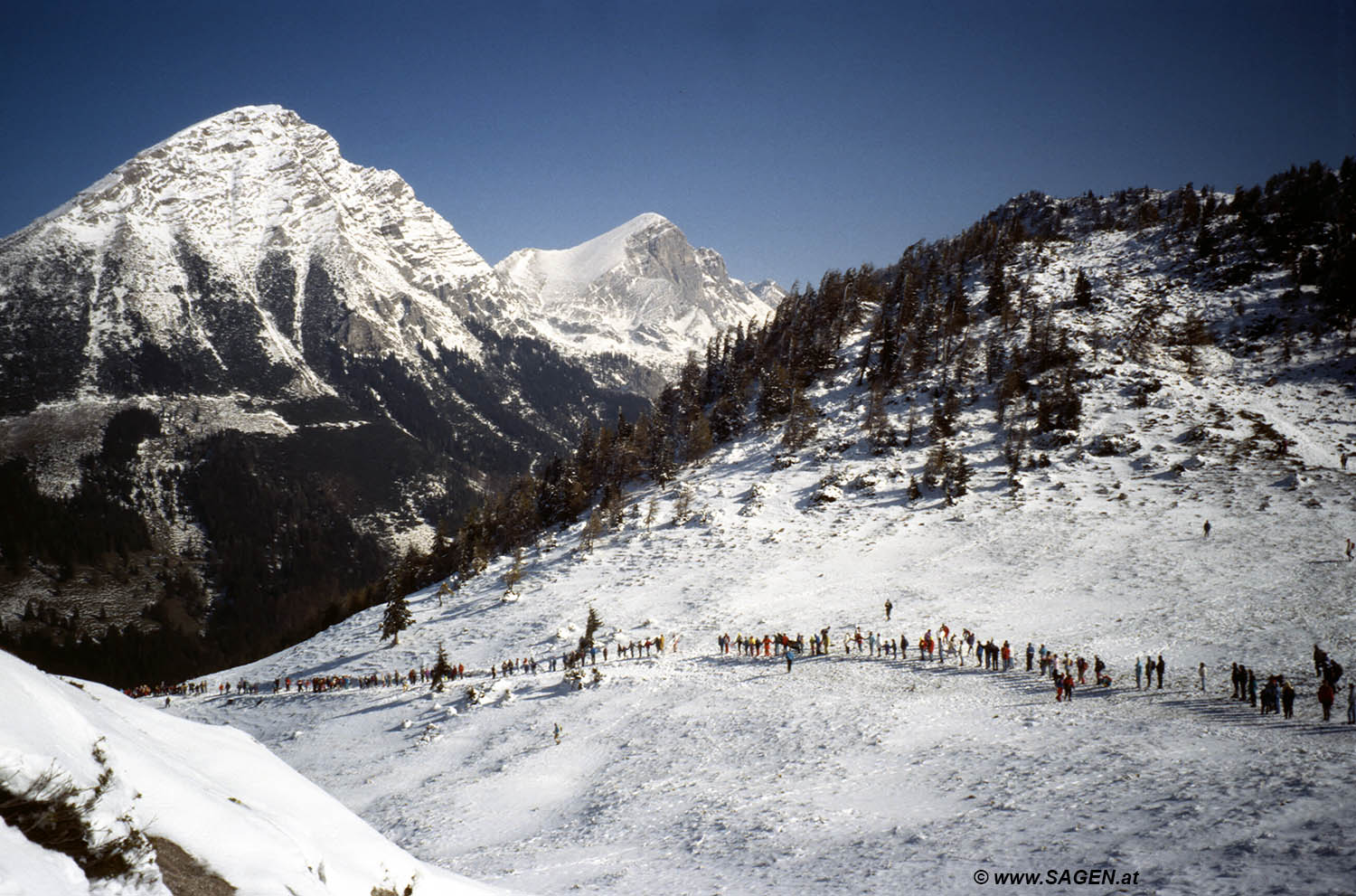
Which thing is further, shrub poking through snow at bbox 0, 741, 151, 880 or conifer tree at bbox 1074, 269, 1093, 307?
conifer tree at bbox 1074, 269, 1093, 307

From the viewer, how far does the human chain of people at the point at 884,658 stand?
2202 cm

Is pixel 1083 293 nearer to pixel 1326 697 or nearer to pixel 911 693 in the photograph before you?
pixel 911 693

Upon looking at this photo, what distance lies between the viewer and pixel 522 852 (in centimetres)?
1980

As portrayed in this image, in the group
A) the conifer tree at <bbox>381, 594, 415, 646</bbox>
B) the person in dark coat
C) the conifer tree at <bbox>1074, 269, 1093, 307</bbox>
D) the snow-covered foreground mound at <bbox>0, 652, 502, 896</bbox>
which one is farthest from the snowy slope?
the conifer tree at <bbox>1074, 269, 1093, 307</bbox>

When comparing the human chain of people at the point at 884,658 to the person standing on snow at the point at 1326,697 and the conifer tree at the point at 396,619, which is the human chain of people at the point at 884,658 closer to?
the person standing on snow at the point at 1326,697

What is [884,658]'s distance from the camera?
33688 millimetres

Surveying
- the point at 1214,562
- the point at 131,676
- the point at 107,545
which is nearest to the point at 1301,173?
the point at 1214,562

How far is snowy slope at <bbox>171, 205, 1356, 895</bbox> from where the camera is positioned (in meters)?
15.6

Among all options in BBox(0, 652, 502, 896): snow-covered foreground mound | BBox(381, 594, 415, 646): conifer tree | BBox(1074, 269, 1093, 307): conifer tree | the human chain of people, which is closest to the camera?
BBox(0, 652, 502, 896): snow-covered foreground mound

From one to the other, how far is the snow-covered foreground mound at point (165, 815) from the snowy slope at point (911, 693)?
880 cm

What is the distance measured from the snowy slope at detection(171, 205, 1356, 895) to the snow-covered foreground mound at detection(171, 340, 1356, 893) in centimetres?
16

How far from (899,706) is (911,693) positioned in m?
1.80

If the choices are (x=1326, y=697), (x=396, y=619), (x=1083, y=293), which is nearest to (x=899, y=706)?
(x=1326, y=697)

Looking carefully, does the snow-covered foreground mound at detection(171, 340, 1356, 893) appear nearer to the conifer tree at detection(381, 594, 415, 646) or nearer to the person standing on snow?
the person standing on snow
